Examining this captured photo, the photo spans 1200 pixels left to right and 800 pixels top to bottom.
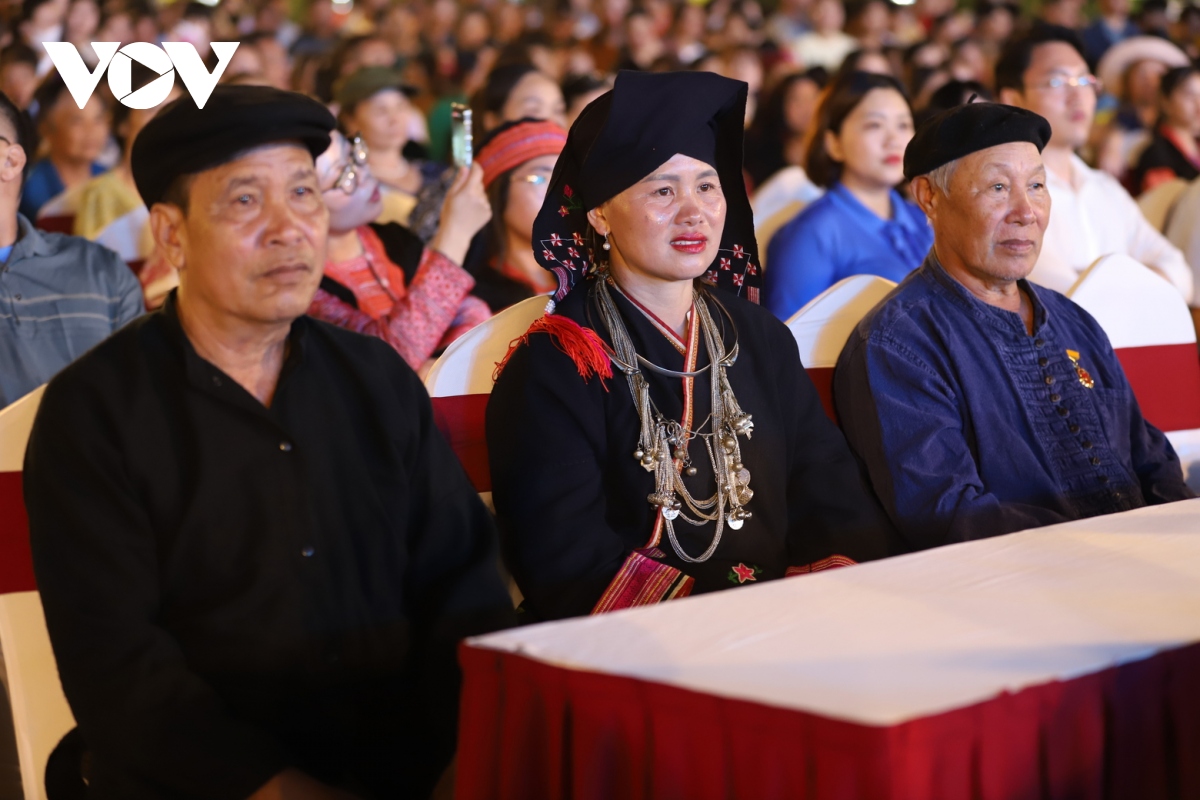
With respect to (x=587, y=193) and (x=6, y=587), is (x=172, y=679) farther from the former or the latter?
(x=587, y=193)

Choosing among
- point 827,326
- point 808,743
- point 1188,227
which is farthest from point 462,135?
point 1188,227

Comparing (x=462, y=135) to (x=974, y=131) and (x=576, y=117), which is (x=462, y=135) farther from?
(x=974, y=131)

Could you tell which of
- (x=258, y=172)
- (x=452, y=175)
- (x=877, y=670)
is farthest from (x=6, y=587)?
(x=452, y=175)

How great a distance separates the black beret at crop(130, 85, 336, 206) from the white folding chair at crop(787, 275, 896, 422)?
1196 mm

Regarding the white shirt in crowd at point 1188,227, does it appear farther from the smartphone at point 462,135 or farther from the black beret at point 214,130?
the black beret at point 214,130

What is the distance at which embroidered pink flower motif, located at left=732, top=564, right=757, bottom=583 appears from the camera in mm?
2170

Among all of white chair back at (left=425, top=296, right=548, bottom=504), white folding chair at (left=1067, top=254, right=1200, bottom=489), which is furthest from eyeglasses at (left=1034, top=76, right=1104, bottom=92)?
white chair back at (left=425, top=296, right=548, bottom=504)

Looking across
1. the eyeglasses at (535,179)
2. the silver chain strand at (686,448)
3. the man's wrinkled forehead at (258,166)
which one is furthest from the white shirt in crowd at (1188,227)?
the man's wrinkled forehead at (258,166)

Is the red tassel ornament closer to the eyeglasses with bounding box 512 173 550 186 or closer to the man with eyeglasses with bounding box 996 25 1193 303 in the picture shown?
the eyeglasses with bounding box 512 173 550 186

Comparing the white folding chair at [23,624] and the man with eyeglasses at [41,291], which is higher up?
the man with eyeglasses at [41,291]

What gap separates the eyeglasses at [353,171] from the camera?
3.12 metres

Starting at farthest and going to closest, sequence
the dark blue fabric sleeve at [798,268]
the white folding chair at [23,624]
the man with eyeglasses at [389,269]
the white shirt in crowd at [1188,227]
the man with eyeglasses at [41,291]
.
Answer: the white shirt in crowd at [1188,227]
the dark blue fabric sleeve at [798,268]
the man with eyeglasses at [389,269]
the man with eyeglasses at [41,291]
the white folding chair at [23,624]

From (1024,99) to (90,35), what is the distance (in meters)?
5.20

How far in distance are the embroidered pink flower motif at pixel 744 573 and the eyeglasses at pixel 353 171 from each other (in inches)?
59.9
